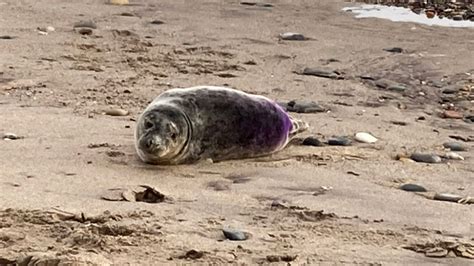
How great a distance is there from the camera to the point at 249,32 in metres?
9.04

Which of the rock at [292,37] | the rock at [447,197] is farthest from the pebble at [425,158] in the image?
the rock at [292,37]

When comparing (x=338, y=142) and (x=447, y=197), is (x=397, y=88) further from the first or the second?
(x=447, y=197)

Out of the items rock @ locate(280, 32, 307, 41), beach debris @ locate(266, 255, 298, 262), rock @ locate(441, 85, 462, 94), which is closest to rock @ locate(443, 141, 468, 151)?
rock @ locate(441, 85, 462, 94)

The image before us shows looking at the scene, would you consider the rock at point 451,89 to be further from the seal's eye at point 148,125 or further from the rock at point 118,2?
the rock at point 118,2

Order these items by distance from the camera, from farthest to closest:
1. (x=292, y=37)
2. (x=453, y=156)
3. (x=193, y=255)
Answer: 1. (x=292, y=37)
2. (x=453, y=156)
3. (x=193, y=255)

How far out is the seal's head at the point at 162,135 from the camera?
435cm

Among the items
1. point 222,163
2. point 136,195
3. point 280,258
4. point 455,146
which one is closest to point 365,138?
point 455,146

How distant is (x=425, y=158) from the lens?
15.8 ft

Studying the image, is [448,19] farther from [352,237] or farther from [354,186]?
[352,237]

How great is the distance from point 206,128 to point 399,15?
21.0 feet

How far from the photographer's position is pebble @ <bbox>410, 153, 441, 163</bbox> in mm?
4812

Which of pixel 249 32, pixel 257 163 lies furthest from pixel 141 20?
pixel 257 163

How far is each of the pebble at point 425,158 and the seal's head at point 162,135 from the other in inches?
45.7

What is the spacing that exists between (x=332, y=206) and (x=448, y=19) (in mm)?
6903
